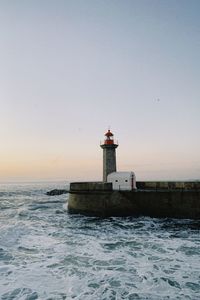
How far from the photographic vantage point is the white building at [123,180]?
1916 cm

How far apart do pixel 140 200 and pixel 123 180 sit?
7.07ft

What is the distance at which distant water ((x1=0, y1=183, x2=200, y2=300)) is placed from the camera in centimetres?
666

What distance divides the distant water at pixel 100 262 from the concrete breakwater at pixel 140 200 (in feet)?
6.65

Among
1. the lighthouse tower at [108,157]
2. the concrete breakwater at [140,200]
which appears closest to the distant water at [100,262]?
the concrete breakwater at [140,200]

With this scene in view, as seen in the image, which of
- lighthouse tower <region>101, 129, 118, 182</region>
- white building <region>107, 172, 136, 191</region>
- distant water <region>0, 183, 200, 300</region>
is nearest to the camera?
distant water <region>0, 183, 200, 300</region>

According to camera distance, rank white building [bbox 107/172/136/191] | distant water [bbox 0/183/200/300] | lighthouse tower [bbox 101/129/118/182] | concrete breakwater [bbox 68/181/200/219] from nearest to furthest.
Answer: distant water [bbox 0/183/200/300]
concrete breakwater [bbox 68/181/200/219]
white building [bbox 107/172/136/191]
lighthouse tower [bbox 101/129/118/182]

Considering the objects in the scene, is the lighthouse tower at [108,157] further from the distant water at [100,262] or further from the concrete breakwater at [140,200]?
the distant water at [100,262]

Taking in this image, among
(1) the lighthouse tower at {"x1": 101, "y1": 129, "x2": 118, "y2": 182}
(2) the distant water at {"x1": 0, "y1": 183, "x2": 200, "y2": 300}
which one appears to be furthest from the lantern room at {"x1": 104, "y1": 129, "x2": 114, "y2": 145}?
(2) the distant water at {"x1": 0, "y1": 183, "x2": 200, "y2": 300}

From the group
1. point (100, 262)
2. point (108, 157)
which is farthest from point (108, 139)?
point (100, 262)

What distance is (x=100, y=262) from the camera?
8.80m

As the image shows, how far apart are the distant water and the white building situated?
4514 mm

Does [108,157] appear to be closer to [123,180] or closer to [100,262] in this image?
[123,180]

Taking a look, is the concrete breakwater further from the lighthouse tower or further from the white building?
the lighthouse tower

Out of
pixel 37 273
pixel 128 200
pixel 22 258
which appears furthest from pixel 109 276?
pixel 128 200
